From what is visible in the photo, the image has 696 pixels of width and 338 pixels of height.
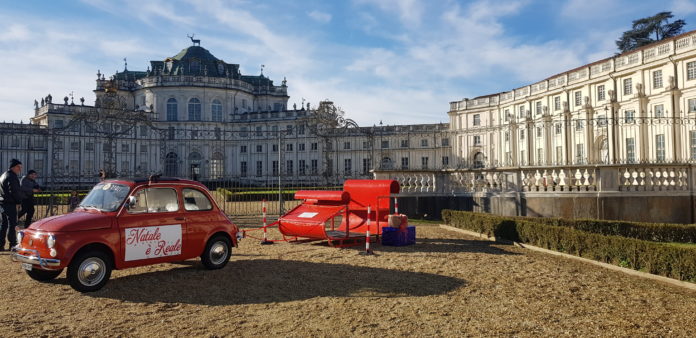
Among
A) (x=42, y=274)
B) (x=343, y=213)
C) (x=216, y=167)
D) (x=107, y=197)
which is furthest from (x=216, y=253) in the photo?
(x=216, y=167)

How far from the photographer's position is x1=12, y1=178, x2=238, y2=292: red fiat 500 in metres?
7.11

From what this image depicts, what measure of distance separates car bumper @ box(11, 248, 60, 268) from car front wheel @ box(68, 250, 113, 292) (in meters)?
0.23

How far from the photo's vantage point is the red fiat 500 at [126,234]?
7105mm

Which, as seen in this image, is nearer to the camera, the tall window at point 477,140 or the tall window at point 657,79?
the tall window at point 657,79

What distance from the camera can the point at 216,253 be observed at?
29.4ft

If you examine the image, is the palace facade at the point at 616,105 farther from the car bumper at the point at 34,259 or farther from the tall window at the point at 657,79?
the car bumper at the point at 34,259

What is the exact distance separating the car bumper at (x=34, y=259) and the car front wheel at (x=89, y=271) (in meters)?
0.23

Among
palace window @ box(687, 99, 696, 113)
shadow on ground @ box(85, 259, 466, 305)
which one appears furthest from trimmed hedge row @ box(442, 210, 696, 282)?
palace window @ box(687, 99, 696, 113)

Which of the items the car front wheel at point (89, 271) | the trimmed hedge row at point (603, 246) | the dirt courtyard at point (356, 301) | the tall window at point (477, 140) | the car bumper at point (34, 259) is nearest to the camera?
the dirt courtyard at point (356, 301)

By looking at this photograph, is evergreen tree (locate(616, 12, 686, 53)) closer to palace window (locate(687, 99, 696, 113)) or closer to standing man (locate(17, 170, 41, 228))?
palace window (locate(687, 99, 696, 113))

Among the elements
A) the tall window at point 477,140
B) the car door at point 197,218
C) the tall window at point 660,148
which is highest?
the tall window at point 477,140

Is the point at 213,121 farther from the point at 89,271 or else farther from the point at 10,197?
the point at 89,271

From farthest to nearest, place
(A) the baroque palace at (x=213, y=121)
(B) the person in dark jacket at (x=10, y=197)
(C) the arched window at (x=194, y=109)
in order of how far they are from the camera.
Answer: (C) the arched window at (x=194, y=109), (A) the baroque palace at (x=213, y=121), (B) the person in dark jacket at (x=10, y=197)

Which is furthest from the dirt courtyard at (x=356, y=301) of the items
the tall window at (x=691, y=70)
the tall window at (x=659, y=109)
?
the tall window at (x=691, y=70)
